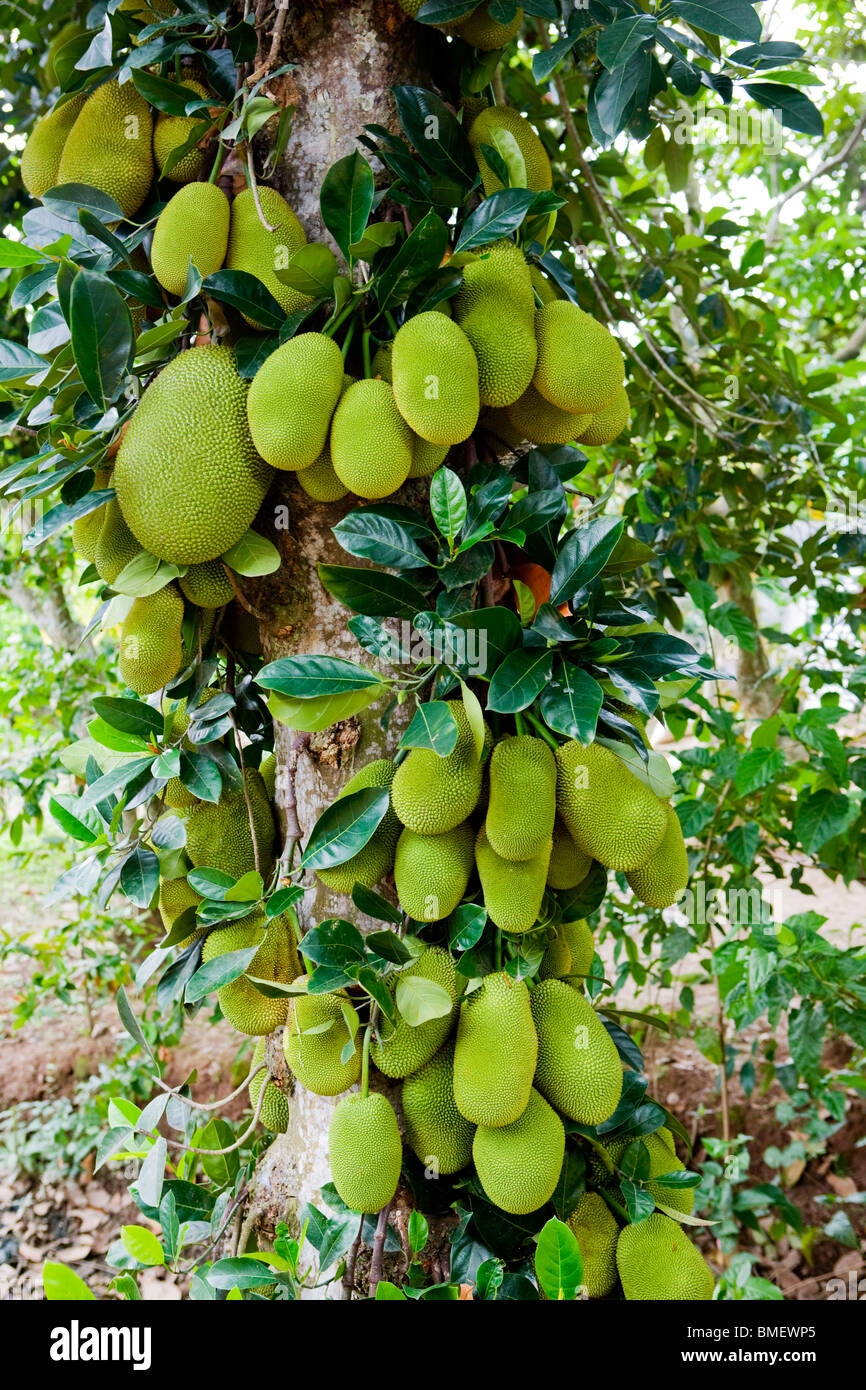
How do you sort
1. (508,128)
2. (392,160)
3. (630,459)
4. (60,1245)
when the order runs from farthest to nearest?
(60,1245) → (630,459) → (508,128) → (392,160)

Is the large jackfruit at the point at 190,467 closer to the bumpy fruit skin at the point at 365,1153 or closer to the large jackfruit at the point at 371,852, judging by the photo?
the large jackfruit at the point at 371,852

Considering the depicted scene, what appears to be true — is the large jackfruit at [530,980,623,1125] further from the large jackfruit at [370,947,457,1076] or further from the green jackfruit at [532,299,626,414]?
the green jackfruit at [532,299,626,414]

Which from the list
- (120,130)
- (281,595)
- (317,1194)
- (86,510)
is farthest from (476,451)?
(317,1194)

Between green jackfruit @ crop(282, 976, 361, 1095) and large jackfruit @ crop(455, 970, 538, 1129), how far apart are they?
0.09 m

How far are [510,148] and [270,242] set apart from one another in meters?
0.24

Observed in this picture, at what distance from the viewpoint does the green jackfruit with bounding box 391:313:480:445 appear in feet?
2.27

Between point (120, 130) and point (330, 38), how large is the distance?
22 centimetres

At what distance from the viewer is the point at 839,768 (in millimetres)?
1317

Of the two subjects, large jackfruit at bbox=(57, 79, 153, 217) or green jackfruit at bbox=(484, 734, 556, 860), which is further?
large jackfruit at bbox=(57, 79, 153, 217)

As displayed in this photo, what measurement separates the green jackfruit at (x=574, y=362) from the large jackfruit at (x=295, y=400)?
0.61 ft

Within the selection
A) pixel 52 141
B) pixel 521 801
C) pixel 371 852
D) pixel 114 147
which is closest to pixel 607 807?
pixel 521 801

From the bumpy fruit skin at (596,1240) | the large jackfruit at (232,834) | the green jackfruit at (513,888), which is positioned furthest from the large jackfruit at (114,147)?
the bumpy fruit skin at (596,1240)

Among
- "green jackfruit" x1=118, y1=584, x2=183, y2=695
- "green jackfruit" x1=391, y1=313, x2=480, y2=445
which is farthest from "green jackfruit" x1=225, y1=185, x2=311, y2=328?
"green jackfruit" x1=118, y1=584, x2=183, y2=695
